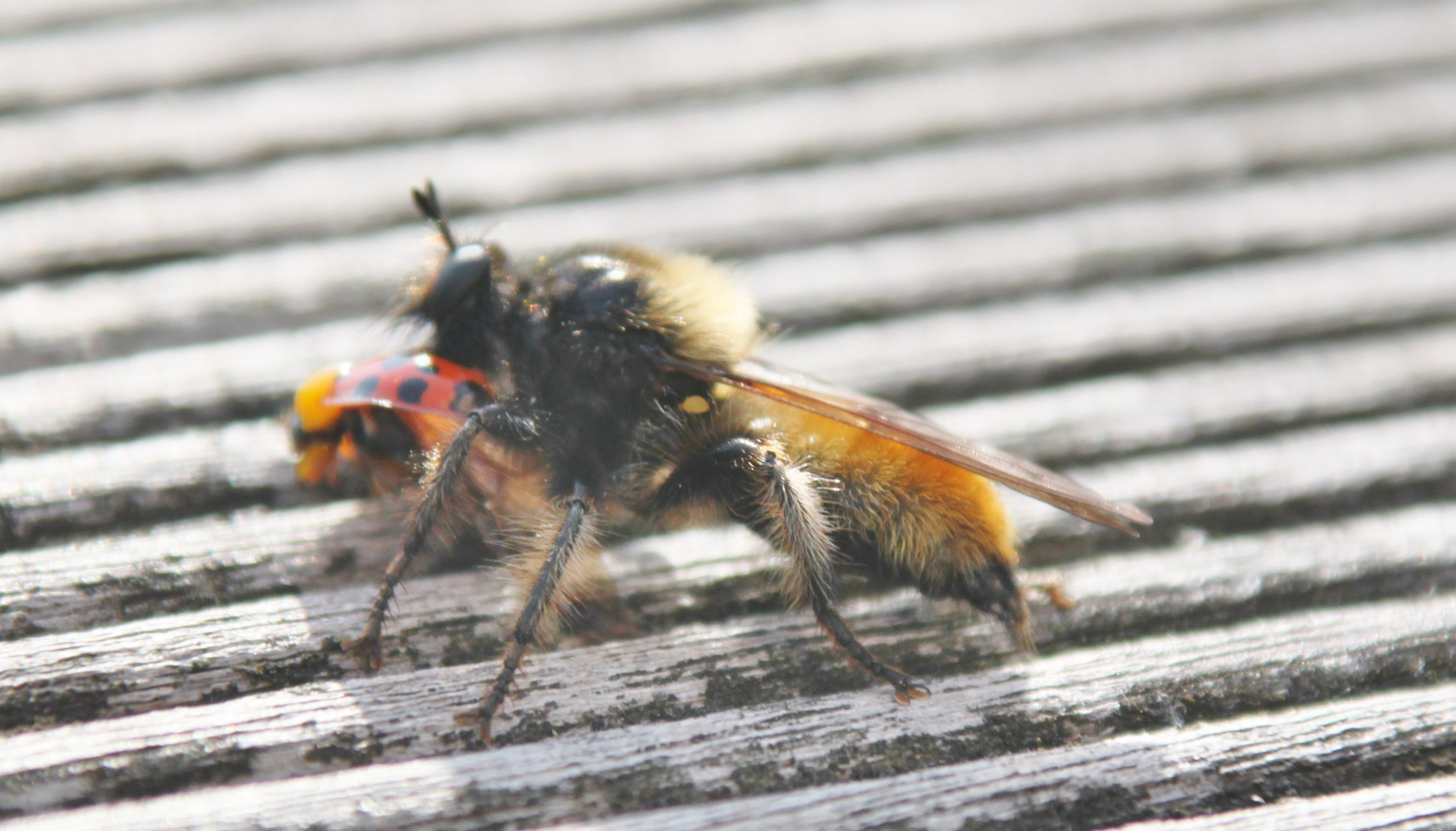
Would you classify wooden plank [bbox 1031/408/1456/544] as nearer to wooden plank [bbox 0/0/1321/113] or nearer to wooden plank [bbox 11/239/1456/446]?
wooden plank [bbox 11/239/1456/446]

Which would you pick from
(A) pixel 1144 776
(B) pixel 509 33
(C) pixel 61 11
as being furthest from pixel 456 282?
(C) pixel 61 11

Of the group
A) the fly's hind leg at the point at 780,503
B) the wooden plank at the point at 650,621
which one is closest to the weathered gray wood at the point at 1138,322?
the fly's hind leg at the point at 780,503

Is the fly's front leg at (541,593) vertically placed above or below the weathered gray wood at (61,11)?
below

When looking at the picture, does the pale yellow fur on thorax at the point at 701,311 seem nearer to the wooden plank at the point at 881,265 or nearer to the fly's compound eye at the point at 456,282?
the fly's compound eye at the point at 456,282

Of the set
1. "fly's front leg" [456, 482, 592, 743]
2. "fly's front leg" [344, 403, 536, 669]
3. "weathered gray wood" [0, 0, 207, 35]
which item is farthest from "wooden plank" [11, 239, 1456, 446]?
"weathered gray wood" [0, 0, 207, 35]

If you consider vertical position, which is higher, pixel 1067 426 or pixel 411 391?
pixel 411 391

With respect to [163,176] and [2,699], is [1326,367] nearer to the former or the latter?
[2,699]

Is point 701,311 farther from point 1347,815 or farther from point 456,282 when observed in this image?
point 1347,815
